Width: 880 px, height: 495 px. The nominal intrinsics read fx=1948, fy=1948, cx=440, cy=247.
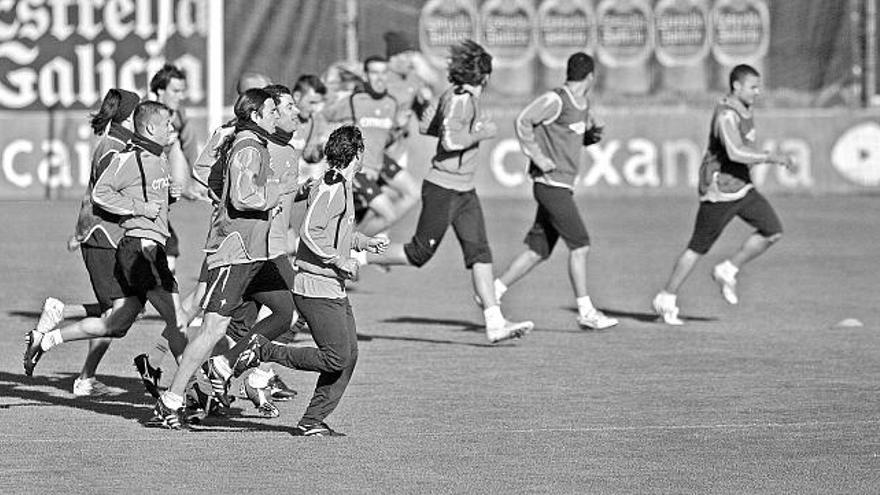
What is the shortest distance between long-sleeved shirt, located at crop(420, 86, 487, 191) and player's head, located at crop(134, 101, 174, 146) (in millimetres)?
3455

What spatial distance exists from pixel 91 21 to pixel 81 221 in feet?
63.2

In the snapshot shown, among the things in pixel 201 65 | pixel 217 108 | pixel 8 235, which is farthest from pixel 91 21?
pixel 217 108

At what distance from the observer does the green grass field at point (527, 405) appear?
29.4 ft

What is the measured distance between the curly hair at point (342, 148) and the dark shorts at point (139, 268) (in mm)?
1657

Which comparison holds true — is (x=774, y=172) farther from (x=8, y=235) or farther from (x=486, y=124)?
(x=486, y=124)

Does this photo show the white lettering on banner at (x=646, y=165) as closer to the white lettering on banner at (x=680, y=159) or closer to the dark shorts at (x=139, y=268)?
the white lettering on banner at (x=680, y=159)

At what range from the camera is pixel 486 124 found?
1398 cm

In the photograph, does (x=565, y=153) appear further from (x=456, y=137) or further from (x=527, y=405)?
(x=527, y=405)

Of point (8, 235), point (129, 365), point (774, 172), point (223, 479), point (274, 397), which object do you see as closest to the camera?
point (223, 479)

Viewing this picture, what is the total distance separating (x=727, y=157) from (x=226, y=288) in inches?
241

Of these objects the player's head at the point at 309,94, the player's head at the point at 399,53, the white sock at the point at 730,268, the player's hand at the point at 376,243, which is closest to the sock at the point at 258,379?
the player's hand at the point at 376,243

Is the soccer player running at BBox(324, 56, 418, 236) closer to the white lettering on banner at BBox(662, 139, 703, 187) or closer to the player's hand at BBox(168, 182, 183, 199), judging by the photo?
the player's hand at BBox(168, 182, 183, 199)

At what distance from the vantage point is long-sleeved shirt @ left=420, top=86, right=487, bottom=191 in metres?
14.0

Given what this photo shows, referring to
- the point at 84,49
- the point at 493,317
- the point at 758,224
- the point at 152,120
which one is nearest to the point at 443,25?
the point at 84,49
